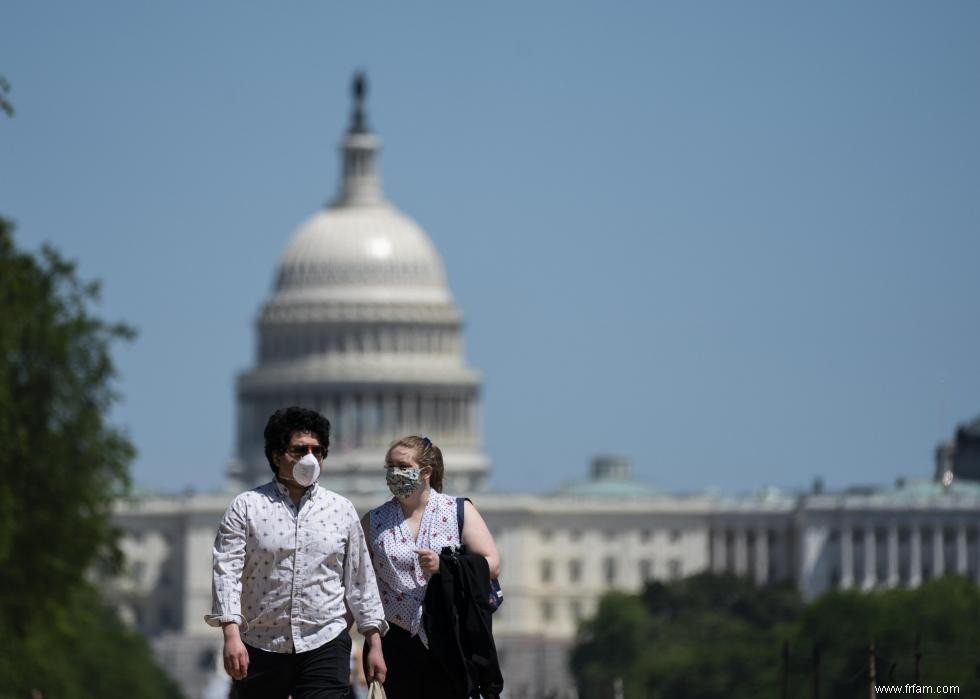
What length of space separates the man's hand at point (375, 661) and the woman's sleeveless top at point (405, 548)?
1.28m

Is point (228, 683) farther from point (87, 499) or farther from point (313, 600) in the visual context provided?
point (87, 499)

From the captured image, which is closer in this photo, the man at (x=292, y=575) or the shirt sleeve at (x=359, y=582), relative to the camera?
the man at (x=292, y=575)

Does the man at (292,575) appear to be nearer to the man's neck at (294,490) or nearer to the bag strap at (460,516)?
the man's neck at (294,490)

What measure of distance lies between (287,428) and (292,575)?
110cm

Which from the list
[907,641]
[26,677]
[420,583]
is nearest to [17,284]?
[26,677]

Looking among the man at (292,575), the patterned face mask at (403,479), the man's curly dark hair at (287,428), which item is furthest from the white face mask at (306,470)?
the patterned face mask at (403,479)

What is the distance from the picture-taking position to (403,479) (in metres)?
31.4

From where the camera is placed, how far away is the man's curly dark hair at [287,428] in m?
30.5

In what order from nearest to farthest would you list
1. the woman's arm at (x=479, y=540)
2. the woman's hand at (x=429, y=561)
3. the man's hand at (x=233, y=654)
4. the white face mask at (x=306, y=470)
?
the man's hand at (x=233, y=654), the white face mask at (x=306, y=470), the woman's hand at (x=429, y=561), the woman's arm at (x=479, y=540)

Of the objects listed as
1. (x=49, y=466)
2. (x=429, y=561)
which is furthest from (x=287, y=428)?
(x=49, y=466)

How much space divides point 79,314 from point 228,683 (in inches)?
1598

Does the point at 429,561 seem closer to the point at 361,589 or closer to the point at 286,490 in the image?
the point at 361,589

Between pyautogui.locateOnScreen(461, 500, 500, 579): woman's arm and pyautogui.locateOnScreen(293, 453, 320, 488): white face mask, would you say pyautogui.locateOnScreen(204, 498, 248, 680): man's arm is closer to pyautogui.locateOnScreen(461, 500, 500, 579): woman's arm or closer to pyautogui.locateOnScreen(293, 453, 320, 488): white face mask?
pyautogui.locateOnScreen(293, 453, 320, 488): white face mask

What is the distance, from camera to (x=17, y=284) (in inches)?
2859
